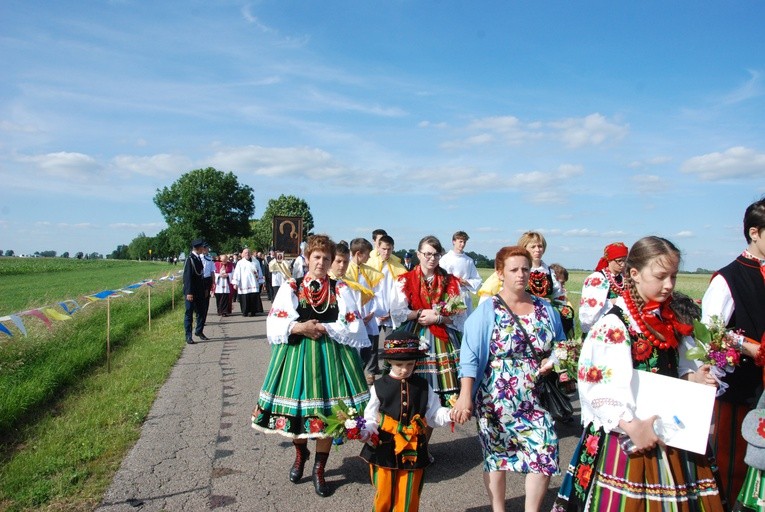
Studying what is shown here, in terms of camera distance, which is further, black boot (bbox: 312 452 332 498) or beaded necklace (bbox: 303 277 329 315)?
beaded necklace (bbox: 303 277 329 315)

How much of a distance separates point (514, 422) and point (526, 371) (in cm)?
33

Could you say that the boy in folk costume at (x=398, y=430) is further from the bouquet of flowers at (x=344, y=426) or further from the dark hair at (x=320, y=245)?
the dark hair at (x=320, y=245)

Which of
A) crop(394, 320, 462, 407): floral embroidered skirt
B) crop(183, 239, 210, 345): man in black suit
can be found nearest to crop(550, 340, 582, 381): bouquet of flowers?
crop(394, 320, 462, 407): floral embroidered skirt

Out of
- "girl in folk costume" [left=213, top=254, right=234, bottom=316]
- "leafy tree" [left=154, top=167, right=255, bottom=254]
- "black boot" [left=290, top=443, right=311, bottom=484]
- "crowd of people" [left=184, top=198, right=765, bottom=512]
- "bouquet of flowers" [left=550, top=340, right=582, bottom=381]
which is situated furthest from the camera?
"leafy tree" [left=154, top=167, right=255, bottom=254]

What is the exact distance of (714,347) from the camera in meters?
2.96

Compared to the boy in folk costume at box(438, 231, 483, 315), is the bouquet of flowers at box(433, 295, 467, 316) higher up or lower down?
lower down

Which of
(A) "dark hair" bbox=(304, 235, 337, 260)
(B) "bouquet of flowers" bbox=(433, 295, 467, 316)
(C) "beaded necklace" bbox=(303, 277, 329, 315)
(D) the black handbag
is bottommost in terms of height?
(D) the black handbag

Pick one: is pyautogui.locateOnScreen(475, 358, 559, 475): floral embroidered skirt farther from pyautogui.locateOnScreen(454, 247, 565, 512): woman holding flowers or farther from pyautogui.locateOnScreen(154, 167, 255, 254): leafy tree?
pyautogui.locateOnScreen(154, 167, 255, 254): leafy tree

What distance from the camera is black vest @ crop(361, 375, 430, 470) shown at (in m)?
3.55

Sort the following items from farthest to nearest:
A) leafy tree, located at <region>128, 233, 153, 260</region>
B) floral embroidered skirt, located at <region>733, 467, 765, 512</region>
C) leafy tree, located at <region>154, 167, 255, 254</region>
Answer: leafy tree, located at <region>128, 233, 153, 260</region>, leafy tree, located at <region>154, 167, 255, 254</region>, floral embroidered skirt, located at <region>733, 467, 765, 512</region>

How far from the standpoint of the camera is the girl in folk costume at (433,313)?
5465mm

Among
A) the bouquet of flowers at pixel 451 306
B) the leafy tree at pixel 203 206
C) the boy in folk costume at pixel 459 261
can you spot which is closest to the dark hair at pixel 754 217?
the bouquet of flowers at pixel 451 306

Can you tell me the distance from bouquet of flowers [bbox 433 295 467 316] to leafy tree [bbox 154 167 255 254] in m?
63.5

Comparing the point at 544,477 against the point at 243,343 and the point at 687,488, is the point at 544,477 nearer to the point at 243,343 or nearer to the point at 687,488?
the point at 687,488
